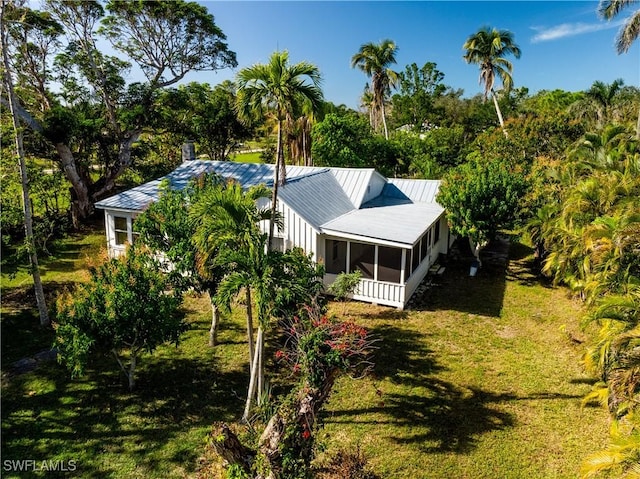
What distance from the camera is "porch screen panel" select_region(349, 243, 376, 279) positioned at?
1618 centimetres

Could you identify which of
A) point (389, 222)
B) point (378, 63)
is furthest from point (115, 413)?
point (378, 63)

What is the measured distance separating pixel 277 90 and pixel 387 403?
23.6 ft

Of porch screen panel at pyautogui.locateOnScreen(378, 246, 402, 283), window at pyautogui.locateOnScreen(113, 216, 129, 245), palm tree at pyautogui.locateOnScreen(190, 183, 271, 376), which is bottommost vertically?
porch screen panel at pyautogui.locateOnScreen(378, 246, 402, 283)

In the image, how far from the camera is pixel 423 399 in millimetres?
9844

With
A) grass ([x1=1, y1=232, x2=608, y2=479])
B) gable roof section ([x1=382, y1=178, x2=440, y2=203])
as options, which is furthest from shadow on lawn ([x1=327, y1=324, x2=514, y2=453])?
gable roof section ([x1=382, y1=178, x2=440, y2=203])

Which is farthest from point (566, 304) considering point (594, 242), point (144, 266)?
point (144, 266)

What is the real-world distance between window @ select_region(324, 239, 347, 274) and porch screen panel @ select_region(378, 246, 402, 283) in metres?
1.46

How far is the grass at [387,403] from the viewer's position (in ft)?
26.4

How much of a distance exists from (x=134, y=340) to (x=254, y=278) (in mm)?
3400

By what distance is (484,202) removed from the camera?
16188 millimetres

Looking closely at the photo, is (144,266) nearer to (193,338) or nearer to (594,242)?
(193,338)

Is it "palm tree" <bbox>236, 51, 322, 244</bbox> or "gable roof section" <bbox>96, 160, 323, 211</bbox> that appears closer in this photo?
"palm tree" <bbox>236, 51, 322, 244</bbox>

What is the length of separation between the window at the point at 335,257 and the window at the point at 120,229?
8.91 metres

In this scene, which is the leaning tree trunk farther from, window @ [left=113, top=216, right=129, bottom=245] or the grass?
window @ [left=113, top=216, right=129, bottom=245]
